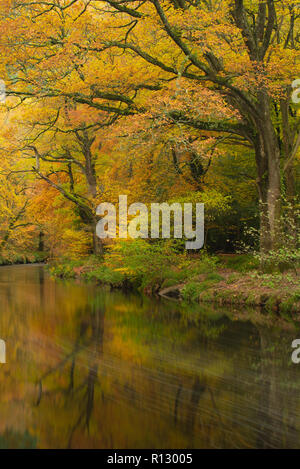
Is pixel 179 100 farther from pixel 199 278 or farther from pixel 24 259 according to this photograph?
pixel 24 259

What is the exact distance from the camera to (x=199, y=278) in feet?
45.9

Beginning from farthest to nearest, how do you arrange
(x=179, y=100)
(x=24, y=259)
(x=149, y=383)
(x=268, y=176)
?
(x=24, y=259) < (x=268, y=176) < (x=179, y=100) < (x=149, y=383)

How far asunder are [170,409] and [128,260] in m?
10.7

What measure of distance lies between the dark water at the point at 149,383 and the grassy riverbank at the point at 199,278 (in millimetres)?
1539

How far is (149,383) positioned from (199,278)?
8.65 metres

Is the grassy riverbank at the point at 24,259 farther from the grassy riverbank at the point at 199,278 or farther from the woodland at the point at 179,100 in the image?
the woodland at the point at 179,100

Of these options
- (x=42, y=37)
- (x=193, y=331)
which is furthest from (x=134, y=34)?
(x=193, y=331)

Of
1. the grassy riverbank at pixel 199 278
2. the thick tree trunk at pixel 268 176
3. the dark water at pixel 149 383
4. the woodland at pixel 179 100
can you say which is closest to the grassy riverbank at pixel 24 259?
the grassy riverbank at pixel 199 278

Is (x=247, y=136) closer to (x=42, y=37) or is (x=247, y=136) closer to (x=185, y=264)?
(x=185, y=264)

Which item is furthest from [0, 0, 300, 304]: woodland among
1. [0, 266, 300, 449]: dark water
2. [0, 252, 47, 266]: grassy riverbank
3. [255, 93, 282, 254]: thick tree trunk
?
[0, 252, 47, 266]: grassy riverbank

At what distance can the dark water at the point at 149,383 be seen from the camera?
4.00 m

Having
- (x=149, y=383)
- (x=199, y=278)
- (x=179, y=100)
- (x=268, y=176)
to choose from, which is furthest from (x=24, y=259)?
(x=149, y=383)

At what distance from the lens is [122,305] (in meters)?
12.5

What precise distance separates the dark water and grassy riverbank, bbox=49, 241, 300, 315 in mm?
1539
